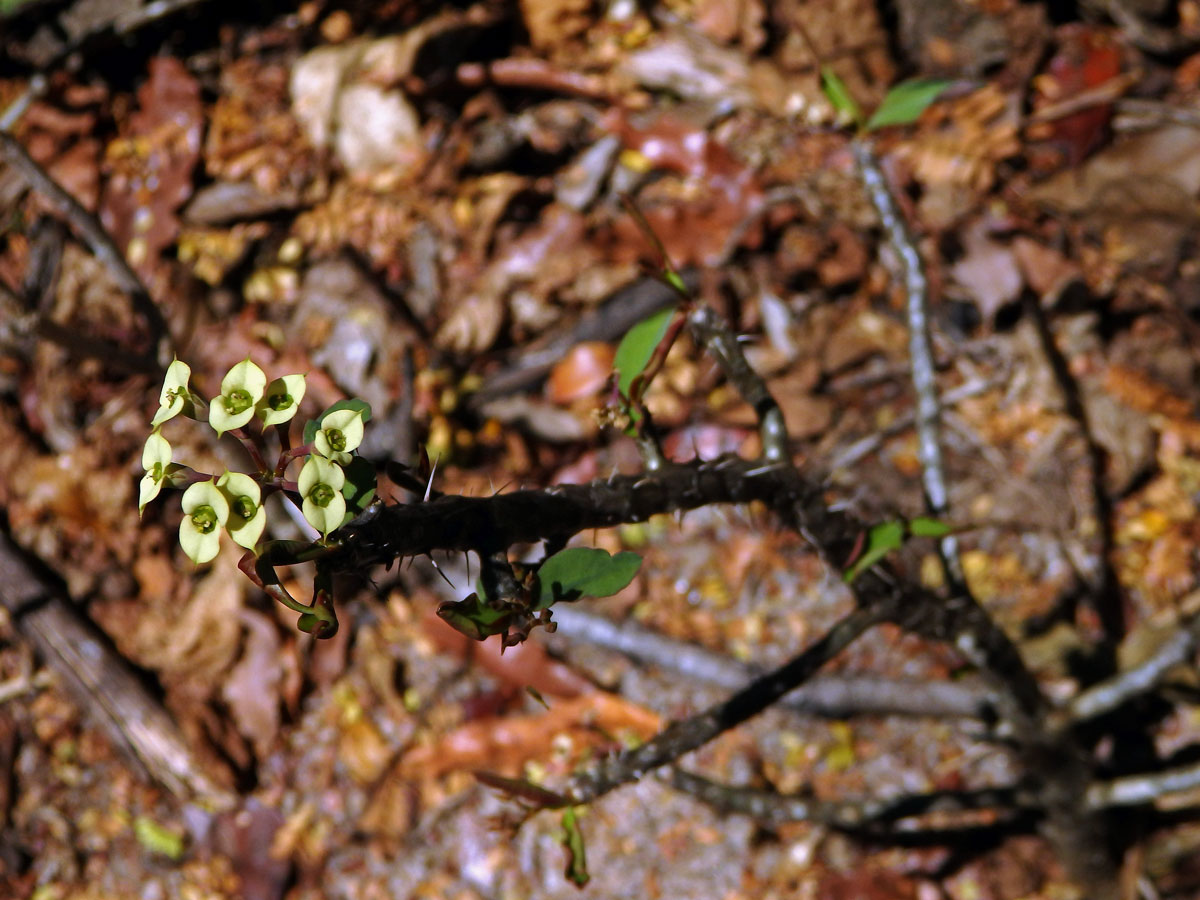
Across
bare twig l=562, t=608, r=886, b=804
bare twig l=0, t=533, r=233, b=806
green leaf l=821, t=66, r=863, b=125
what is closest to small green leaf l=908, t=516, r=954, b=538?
bare twig l=562, t=608, r=886, b=804

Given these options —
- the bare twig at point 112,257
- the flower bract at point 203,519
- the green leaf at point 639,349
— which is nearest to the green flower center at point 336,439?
the flower bract at point 203,519

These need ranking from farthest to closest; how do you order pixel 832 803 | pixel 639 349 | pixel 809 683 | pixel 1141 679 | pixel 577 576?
pixel 809 683 → pixel 832 803 → pixel 1141 679 → pixel 639 349 → pixel 577 576

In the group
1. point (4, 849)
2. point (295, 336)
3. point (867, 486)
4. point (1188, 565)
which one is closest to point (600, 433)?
point (867, 486)

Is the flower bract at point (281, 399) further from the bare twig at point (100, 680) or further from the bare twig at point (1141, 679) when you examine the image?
the bare twig at point (100, 680)

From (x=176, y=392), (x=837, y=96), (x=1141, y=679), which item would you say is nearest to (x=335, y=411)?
(x=176, y=392)

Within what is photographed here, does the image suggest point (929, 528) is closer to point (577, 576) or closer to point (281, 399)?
point (577, 576)
